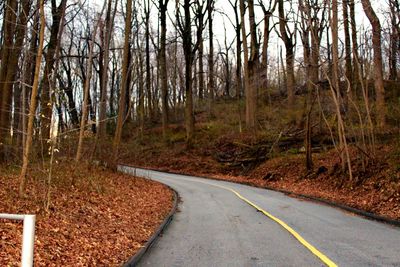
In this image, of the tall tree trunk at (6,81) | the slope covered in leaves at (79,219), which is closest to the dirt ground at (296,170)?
the slope covered in leaves at (79,219)

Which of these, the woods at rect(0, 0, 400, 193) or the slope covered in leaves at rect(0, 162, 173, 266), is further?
the woods at rect(0, 0, 400, 193)

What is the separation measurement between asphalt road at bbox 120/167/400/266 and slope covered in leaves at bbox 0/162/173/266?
0.80 m

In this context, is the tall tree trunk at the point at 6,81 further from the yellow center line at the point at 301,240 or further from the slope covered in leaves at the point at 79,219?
the yellow center line at the point at 301,240

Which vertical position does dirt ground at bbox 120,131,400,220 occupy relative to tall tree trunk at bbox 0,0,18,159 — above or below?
below

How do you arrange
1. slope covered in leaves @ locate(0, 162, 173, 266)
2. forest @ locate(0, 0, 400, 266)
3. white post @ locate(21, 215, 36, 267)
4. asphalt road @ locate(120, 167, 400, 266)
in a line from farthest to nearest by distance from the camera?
forest @ locate(0, 0, 400, 266) < asphalt road @ locate(120, 167, 400, 266) < slope covered in leaves @ locate(0, 162, 173, 266) < white post @ locate(21, 215, 36, 267)

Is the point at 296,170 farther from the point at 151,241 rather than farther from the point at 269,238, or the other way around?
the point at 151,241

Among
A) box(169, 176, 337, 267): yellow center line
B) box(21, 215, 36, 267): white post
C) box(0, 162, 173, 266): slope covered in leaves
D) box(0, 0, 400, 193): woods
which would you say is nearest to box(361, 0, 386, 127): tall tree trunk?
box(0, 0, 400, 193): woods

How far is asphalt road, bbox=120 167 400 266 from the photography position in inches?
284

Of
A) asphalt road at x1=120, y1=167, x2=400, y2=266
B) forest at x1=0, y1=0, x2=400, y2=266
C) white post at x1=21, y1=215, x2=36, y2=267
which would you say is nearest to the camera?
white post at x1=21, y1=215, x2=36, y2=267

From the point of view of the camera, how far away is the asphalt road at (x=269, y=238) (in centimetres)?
722

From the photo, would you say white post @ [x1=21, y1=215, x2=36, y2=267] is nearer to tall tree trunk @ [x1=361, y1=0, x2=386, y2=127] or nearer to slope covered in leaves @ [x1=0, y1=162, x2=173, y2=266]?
slope covered in leaves @ [x1=0, y1=162, x2=173, y2=266]

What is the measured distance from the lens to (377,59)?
2198 cm

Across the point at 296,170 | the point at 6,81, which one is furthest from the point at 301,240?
the point at 296,170

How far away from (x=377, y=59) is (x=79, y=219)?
723 inches
